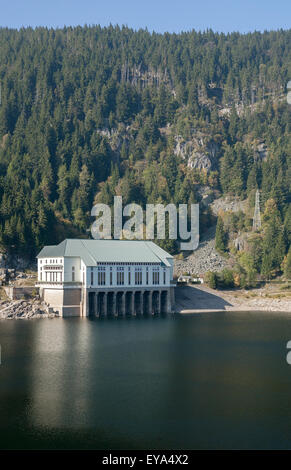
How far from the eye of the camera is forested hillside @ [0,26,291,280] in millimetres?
141250

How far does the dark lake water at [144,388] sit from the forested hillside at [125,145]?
162 ft

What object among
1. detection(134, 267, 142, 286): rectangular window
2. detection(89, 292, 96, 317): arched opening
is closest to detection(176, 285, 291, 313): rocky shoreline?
detection(134, 267, 142, 286): rectangular window

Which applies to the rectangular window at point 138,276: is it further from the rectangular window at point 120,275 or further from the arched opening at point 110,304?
the arched opening at point 110,304

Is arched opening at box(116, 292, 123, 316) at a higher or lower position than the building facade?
lower

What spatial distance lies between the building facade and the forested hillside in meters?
18.1

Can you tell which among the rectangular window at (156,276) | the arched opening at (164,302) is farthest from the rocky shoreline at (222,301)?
the rectangular window at (156,276)

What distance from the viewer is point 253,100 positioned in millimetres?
199250

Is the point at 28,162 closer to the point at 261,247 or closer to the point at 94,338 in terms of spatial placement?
the point at 261,247

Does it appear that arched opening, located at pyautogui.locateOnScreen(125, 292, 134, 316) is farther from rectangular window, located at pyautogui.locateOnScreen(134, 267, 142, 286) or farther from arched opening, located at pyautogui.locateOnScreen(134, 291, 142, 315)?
rectangular window, located at pyautogui.locateOnScreen(134, 267, 142, 286)

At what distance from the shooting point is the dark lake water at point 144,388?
3928 cm

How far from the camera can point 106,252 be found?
100m

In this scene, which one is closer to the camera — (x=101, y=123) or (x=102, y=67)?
(x=101, y=123)
